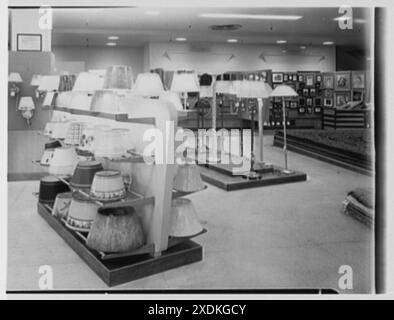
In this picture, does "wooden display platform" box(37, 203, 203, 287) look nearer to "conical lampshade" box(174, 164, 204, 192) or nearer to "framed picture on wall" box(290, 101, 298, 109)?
"conical lampshade" box(174, 164, 204, 192)

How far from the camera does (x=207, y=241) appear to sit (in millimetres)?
3041

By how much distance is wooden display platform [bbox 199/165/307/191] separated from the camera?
471 cm

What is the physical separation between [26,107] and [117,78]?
1463mm

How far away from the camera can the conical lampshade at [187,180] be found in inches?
110

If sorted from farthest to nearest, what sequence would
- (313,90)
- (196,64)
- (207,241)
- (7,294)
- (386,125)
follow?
(313,90) → (196,64) → (207,241) → (386,125) → (7,294)

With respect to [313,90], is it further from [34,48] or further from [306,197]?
[34,48]

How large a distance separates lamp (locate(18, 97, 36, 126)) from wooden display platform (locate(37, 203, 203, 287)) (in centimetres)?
139

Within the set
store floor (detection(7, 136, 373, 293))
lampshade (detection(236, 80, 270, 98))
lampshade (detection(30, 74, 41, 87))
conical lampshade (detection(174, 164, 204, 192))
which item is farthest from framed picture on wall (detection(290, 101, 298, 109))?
lampshade (detection(30, 74, 41, 87))

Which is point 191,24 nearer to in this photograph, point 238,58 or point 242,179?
point 238,58

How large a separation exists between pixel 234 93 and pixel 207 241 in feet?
7.97

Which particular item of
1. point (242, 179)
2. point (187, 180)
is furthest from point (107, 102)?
point (242, 179)

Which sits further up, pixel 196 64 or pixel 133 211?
pixel 196 64

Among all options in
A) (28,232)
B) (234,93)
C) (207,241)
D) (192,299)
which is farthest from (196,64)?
(192,299)
